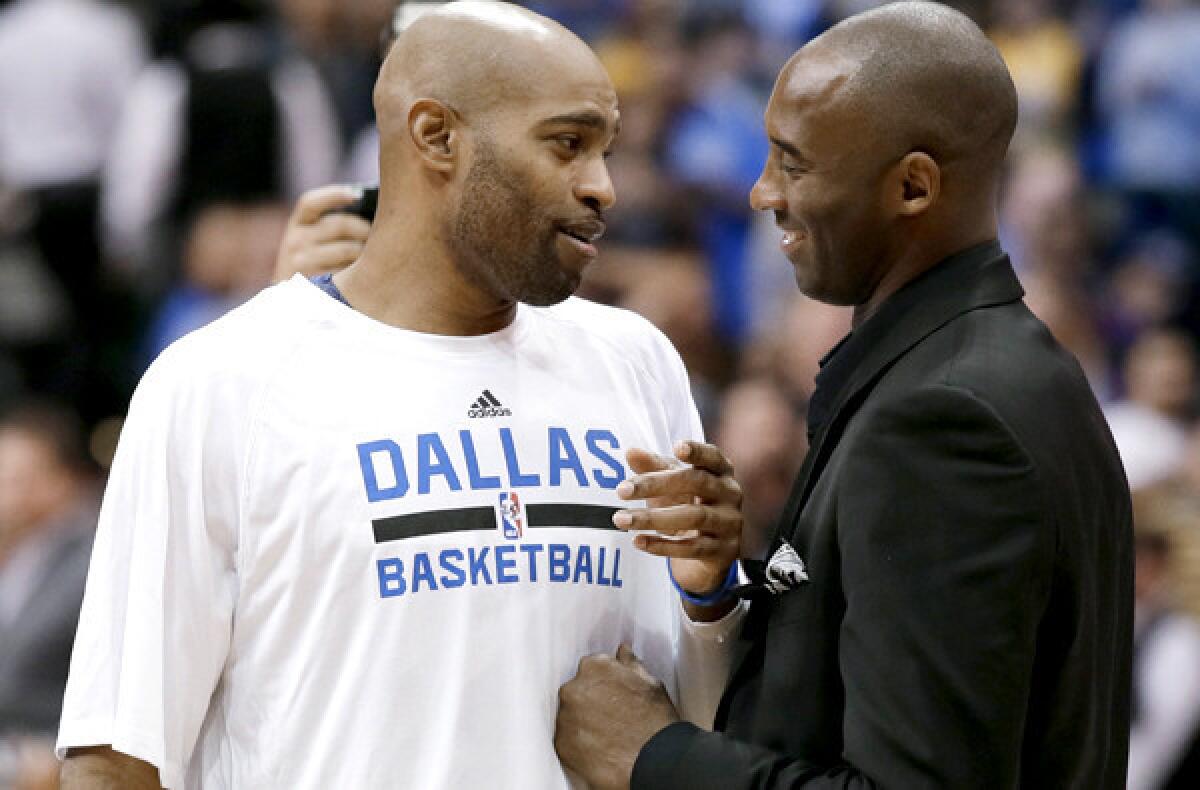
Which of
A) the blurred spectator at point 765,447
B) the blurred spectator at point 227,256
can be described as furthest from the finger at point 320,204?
the blurred spectator at point 227,256

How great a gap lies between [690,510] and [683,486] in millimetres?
36

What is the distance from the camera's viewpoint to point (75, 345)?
7.55 m

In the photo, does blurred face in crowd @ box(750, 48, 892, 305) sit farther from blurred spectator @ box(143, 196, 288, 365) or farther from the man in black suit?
blurred spectator @ box(143, 196, 288, 365)

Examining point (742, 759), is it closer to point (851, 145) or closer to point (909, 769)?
point (909, 769)

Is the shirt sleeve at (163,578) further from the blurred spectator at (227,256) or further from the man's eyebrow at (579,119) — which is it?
the blurred spectator at (227,256)

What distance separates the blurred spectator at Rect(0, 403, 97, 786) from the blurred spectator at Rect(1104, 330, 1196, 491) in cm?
357

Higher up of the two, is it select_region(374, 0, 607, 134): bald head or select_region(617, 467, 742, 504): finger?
select_region(374, 0, 607, 134): bald head

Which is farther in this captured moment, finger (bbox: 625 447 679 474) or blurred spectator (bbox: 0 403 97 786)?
blurred spectator (bbox: 0 403 97 786)

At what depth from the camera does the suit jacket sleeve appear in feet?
8.04

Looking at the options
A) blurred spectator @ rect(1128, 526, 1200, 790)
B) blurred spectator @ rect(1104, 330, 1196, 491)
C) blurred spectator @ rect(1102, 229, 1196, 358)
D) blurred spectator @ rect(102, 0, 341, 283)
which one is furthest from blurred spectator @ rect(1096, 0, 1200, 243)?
blurred spectator @ rect(102, 0, 341, 283)

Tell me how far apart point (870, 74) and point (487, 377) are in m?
0.75

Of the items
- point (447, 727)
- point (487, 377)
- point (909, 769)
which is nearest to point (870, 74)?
point (487, 377)

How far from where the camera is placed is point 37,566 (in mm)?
6340

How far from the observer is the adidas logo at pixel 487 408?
292 centimetres
